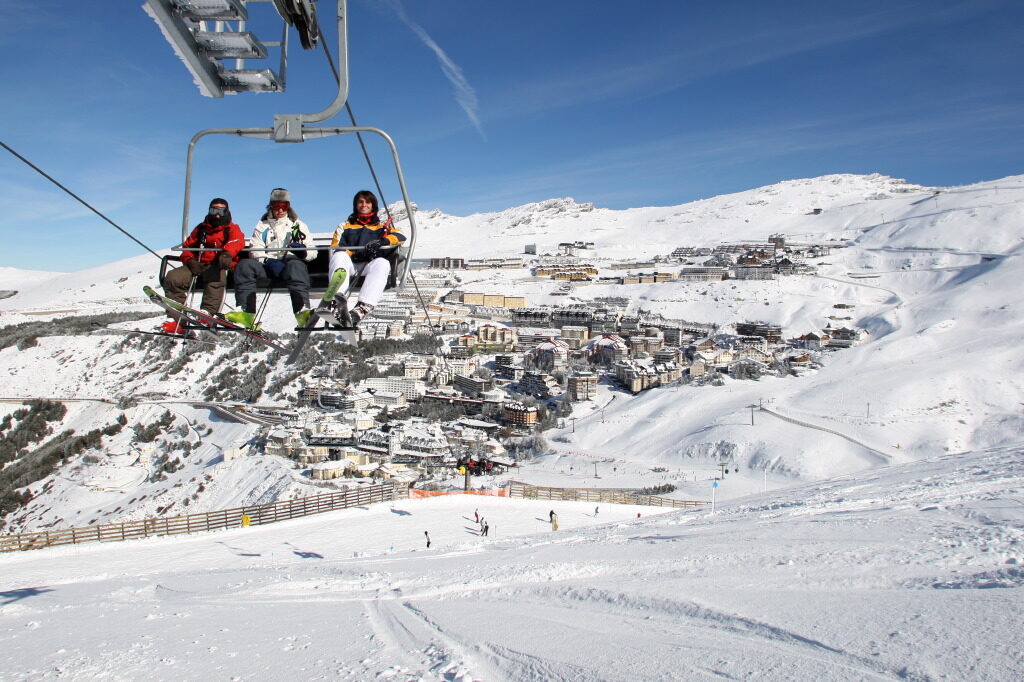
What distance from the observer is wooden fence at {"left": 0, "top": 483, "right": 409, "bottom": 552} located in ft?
34.5

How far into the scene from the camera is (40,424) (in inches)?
1248

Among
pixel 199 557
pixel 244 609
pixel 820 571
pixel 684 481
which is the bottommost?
pixel 684 481

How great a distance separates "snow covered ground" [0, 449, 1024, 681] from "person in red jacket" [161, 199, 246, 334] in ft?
7.35

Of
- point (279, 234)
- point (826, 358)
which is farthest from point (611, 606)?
point (826, 358)

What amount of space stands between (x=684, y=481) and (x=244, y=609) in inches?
637

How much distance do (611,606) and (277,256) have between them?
3.35 m

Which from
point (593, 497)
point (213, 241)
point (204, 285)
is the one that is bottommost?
point (593, 497)

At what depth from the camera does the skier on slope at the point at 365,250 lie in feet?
12.2

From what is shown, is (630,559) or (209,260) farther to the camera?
(630,559)

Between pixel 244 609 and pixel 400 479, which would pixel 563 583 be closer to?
pixel 244 609

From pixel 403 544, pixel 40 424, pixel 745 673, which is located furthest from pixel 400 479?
pixel 40 424

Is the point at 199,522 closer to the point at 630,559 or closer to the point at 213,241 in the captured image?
the point at 630,559

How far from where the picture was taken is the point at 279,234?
3.91 meters

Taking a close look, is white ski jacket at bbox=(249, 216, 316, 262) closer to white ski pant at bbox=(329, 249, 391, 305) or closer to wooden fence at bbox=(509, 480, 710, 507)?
white ski pant at bbox=(329, 249, 391, 305)
